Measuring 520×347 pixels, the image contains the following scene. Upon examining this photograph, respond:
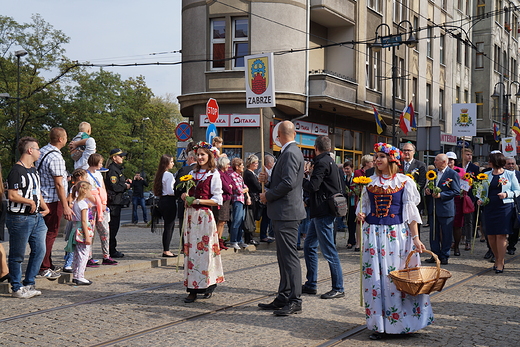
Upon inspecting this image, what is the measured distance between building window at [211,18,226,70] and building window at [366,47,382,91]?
27.4ft

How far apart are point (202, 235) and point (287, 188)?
4.59 ft

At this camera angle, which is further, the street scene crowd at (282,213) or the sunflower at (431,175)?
the sunflower at (431,175)

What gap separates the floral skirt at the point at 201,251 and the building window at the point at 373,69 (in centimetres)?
2244

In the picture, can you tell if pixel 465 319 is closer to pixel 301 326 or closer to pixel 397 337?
pixel 397 337

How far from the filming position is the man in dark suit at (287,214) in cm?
698

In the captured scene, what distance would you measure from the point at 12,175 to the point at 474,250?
1002cm

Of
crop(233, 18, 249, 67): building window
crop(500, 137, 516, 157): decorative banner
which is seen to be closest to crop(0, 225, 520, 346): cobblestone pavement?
crop(233, 18, 249, 67): building window

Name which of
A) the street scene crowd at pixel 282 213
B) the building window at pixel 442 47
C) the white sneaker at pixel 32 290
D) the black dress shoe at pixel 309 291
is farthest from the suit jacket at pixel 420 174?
the building window at pixel 442 47

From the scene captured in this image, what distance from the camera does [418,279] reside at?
225 inches

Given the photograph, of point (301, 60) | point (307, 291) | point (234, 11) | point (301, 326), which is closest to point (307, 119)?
point (301, 60)

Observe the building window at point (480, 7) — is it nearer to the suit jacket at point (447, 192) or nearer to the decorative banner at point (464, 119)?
the decorative banner at point (464, 119)

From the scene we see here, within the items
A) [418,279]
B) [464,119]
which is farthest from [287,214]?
[464,119]

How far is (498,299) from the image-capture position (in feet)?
26.4

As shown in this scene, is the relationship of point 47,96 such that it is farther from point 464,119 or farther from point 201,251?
point 201,251
